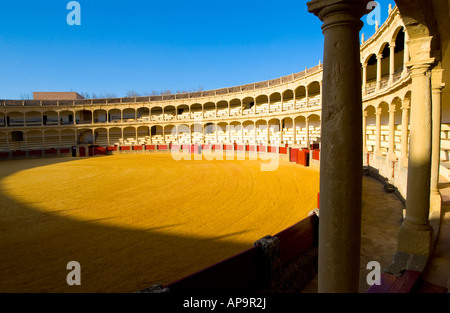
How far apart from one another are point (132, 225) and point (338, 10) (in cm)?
708

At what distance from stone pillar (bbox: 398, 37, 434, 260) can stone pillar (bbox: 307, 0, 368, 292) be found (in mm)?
2555

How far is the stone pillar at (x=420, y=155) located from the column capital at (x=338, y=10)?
253 centimetres

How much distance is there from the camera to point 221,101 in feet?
119

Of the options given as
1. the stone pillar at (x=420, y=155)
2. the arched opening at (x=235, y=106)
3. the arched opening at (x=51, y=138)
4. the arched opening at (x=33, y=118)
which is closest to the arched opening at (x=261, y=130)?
the arched opening at (x=235, y=106)

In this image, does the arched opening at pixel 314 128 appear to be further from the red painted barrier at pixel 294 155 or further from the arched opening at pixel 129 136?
the arched opening at pixel 129 136

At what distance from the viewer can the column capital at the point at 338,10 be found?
182 cm

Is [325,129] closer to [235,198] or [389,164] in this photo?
[235,198]

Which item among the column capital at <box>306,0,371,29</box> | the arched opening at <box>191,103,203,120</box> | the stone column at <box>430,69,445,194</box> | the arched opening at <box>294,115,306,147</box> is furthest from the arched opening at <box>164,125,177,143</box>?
the column capital at <box>306,0,371,29</box>

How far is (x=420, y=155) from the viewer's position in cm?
369

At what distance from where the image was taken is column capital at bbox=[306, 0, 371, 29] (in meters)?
1.82

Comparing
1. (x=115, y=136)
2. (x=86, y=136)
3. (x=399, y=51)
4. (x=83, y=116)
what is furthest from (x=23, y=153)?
(x=399, y=51)

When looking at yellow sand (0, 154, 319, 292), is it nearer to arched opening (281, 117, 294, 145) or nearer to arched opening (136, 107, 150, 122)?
arched opening (281, 117, 294, 145)

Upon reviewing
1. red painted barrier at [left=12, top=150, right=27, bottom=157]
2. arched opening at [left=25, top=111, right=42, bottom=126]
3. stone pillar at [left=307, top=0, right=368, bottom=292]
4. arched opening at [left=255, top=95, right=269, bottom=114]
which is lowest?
red painted barrier at [left=12, top=150, right=27, bottom=157]
